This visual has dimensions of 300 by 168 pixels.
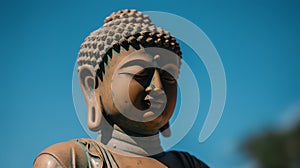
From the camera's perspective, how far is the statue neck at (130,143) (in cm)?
944

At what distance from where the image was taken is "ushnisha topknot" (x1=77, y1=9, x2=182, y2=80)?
949 centimetres

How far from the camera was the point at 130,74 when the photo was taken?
369 inches

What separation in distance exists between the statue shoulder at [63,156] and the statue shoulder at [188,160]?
1079 mm

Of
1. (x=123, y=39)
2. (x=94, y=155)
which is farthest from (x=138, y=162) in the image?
(x=123, y=39)

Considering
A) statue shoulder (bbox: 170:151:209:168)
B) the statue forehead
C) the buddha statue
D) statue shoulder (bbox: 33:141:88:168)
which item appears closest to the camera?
statue shoulder (bbox: 33:141:88:168)

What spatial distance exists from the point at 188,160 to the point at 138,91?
0.94 m

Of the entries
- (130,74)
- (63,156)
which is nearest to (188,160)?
(130,74)

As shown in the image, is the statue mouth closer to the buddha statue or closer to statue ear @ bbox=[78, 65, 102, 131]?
the buddha statue

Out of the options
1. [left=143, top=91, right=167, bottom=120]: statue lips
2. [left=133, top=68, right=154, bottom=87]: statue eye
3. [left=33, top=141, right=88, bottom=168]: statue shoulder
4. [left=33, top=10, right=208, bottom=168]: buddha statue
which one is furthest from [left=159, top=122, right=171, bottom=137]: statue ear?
[left=33, top=141, right=88, bottom=168]: statue shoulder

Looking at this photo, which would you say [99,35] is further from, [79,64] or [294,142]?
[294,142]

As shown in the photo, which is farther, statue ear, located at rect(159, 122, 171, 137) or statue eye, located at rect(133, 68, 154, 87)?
statue ear, located at rect(159, 122, 171, 137)

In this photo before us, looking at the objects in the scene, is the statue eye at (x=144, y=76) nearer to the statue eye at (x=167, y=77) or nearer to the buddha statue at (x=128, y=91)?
the buddha statue at (x=128, y=91)

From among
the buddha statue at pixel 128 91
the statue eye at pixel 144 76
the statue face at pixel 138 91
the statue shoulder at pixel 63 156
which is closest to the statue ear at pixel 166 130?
the buddha statue at pixel 128 91

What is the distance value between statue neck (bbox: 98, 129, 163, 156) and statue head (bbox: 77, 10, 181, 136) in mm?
55
